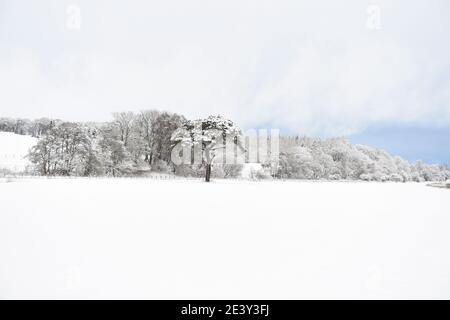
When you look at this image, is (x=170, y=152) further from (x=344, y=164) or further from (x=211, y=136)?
(x=344, y=164)

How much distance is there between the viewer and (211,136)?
27.0m

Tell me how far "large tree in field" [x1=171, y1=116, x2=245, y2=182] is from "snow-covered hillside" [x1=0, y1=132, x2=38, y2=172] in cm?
1782

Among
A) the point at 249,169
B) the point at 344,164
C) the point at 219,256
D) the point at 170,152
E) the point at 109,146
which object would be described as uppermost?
the point at 109,146

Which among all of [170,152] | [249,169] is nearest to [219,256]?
[170,152]

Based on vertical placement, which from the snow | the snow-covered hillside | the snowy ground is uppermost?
the snow-covered hillside

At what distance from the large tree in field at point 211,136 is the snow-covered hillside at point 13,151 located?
17.8 meters

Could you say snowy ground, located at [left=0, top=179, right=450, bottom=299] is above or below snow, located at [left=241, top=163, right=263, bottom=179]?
below

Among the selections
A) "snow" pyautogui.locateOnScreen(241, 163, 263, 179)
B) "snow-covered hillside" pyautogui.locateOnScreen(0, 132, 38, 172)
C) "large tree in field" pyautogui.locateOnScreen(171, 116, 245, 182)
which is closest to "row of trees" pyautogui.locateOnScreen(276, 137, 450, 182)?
"snow" pyautogui.locateOnScreen(241, 163, 263, 179)

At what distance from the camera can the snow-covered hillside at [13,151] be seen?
A: 31.8m

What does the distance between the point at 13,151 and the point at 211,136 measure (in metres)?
29.6

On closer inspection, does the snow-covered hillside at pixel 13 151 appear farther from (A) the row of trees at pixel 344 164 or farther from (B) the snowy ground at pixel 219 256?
(A) the row of trees at pixel 344 164

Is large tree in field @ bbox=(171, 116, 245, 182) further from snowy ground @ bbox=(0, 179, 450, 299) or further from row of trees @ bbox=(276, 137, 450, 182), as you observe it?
snowy ground @ bbox=(0, 179, 450, 299)

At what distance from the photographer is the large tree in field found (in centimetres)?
2716
